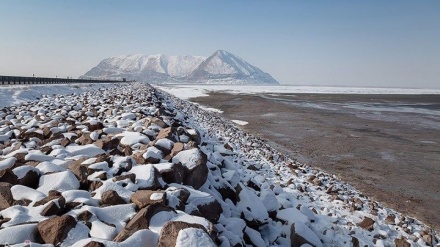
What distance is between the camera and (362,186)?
9.54 metres

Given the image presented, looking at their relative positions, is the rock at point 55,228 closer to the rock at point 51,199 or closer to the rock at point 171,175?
the rock at point 51,199

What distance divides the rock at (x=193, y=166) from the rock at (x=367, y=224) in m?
A: 3.30

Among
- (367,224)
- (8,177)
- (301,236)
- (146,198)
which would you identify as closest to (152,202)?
(146,198)

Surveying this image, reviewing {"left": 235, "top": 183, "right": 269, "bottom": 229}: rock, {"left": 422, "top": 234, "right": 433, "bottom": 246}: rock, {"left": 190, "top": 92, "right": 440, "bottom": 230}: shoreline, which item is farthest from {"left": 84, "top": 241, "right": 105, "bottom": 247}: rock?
{"left": 190, "top": 92, "right": 440, "bottom": 230}: shoreline

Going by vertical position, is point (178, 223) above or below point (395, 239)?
above

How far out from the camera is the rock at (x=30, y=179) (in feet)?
13.1

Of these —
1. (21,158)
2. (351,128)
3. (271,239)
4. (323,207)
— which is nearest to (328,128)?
(351,128)

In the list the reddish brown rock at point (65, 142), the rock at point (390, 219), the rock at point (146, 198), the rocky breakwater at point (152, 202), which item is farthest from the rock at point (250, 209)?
the reddish brown rock at point (65, 142)

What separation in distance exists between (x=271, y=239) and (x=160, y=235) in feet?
6.81

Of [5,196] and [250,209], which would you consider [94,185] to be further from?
[250,209]

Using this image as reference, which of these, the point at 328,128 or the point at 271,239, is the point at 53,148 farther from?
the point at 328,128

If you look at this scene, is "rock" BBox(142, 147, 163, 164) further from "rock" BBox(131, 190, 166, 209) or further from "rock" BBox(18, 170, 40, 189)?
"rock" BBox(18, 170, 40, 189)

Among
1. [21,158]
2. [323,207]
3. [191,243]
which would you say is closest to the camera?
[191,243]

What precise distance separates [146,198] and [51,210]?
93 cm
